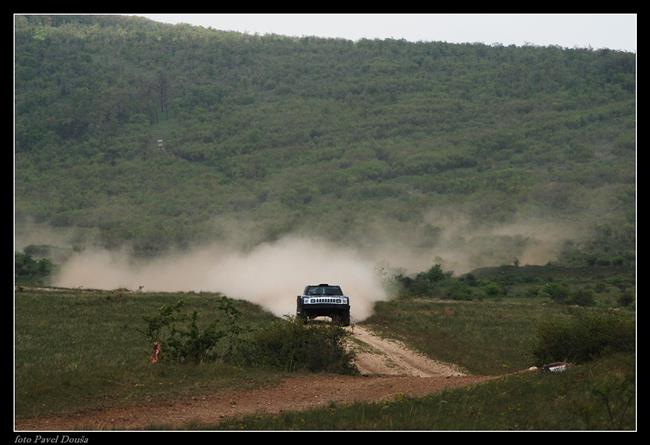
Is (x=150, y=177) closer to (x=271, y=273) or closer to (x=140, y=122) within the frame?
(x=140, y=122)

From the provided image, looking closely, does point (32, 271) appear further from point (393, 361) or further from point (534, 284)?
point (393, 361)

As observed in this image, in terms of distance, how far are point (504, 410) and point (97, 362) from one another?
1166cm

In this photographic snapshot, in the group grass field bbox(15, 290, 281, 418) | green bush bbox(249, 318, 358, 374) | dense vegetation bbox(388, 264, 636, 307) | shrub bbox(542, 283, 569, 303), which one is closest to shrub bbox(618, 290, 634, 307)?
dense vegetation bbox(388, 264, 636, 307)

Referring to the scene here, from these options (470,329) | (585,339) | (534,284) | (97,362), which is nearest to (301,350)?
(97,362)

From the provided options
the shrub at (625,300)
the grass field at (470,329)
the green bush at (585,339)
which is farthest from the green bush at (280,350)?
the shrub at (625,300)

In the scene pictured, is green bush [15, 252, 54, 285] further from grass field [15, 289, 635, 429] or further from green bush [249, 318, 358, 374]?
green bush [249, 318, 358, 374]

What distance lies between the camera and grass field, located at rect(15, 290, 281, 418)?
21.3 m

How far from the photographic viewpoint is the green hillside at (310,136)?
129375 mm

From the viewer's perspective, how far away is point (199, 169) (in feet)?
504

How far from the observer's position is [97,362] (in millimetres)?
27219

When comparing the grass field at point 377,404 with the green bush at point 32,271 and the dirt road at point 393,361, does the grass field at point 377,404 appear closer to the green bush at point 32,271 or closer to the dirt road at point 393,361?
the dirt road at point 393,361

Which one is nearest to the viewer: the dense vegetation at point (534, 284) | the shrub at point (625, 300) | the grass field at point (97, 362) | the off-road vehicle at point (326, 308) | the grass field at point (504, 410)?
the grass field at point (504, 410)

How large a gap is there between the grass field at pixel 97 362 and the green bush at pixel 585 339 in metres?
5.92

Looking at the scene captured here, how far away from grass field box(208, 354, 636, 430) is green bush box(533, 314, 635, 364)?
112 inches
